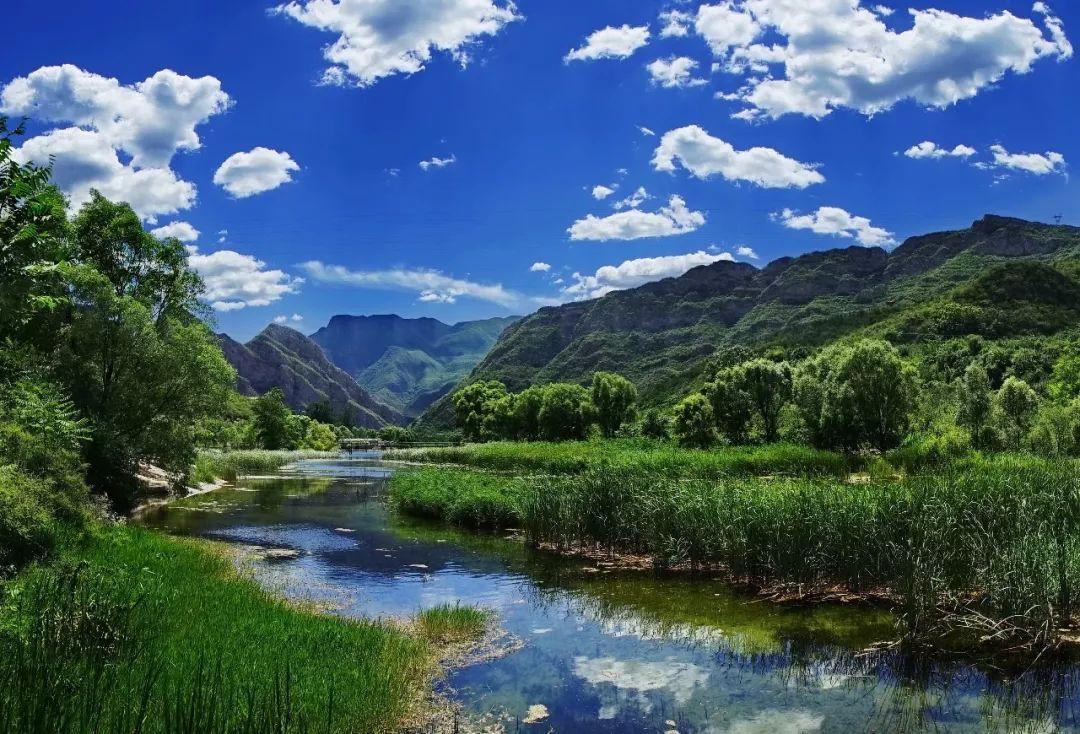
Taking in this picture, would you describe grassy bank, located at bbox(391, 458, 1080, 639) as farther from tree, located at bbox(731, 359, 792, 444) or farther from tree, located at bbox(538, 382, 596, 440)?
tree, located at bbox(538, 382, 596, 440)

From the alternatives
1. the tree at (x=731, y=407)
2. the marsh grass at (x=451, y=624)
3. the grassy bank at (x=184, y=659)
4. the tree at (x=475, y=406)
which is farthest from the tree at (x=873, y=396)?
the tree at (x=475, y=406)

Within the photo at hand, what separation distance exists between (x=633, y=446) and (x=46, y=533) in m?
45.3

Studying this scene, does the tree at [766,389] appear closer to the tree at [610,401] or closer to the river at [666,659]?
the tree at [610,401]

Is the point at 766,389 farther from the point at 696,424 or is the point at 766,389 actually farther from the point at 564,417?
the point at 564,417

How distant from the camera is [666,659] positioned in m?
13.1

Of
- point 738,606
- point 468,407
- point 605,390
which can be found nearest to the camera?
point 738,606

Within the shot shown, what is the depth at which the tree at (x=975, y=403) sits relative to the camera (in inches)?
2142

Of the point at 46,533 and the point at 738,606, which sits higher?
the point at 46,533

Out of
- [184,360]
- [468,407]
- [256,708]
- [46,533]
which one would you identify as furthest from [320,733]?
[468,407]

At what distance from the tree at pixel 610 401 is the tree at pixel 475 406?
3398 cm

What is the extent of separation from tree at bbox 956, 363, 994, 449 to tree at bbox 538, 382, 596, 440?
4564 centimetres

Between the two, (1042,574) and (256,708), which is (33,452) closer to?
(256,708)

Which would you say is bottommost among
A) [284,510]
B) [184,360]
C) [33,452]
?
[284,510]

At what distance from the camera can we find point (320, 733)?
795 centimetres
